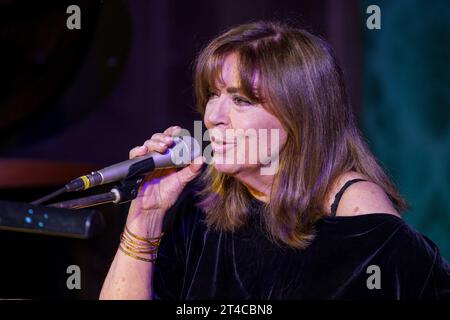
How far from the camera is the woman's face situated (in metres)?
1.52

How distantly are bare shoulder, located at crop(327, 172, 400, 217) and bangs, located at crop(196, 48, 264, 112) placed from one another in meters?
0.31

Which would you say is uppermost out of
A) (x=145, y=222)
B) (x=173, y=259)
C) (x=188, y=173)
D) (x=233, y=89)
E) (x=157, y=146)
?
(x=233, y=89)

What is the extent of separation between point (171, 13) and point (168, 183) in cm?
145

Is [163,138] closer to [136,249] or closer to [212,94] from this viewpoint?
[212,94]

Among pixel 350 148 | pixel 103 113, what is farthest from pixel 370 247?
pixel 103 113

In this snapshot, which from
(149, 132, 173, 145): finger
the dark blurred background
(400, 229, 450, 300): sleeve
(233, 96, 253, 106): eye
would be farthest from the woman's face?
the dark blurred background

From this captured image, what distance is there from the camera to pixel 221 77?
156cm

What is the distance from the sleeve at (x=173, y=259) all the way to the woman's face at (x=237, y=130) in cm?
30

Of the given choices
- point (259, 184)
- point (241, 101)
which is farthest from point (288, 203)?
point (241, 101)

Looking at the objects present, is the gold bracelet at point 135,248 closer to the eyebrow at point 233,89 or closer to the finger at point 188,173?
the finger at point 188,173

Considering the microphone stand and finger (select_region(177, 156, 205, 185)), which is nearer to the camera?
the microphone stand

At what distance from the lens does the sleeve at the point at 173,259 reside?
5.71 feet

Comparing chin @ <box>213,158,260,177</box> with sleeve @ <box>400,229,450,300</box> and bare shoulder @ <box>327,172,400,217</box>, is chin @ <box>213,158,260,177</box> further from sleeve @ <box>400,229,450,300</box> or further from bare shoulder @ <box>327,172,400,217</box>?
sleeve @ <box>400,229,450,300</box>

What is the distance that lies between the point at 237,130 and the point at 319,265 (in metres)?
0.38
